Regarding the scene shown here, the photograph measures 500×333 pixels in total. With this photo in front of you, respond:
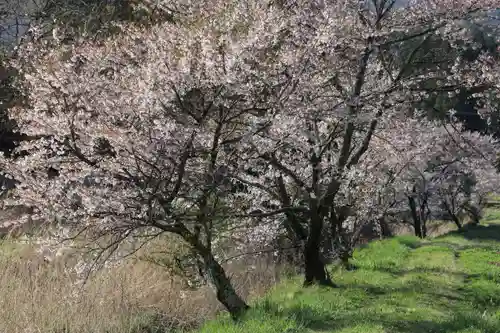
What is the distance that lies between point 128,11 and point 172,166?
13834mm

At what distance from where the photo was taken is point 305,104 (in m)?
7.79

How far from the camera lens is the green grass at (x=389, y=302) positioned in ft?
23.5

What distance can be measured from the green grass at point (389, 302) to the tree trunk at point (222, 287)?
0.18 meters

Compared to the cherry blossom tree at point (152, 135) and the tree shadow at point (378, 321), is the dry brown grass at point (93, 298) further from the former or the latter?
the tree shadow at point (378, 321)

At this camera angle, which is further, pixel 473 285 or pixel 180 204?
pixel 473 285

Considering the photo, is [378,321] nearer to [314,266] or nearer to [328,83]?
[314,266]

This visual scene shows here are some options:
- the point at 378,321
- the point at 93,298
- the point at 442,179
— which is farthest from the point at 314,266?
the point at 442,179

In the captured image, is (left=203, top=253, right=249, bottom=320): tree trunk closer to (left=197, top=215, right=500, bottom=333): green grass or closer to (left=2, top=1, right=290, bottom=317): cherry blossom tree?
(left=2, top=1, right=290, bottom=317): cherry blossom tree

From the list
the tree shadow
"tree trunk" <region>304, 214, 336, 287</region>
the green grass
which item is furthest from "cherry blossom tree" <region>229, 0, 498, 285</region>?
the tree shadow

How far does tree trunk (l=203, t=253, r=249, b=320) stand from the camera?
24.4 feet

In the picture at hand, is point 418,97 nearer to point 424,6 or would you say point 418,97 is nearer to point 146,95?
point 424,6

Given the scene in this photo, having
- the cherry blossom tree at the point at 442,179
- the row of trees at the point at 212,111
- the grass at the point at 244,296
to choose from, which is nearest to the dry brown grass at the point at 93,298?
the grass at the point at 244,296

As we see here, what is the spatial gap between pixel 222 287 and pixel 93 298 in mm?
2342

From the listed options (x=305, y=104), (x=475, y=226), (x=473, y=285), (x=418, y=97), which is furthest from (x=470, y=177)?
(x=305, y=104)
